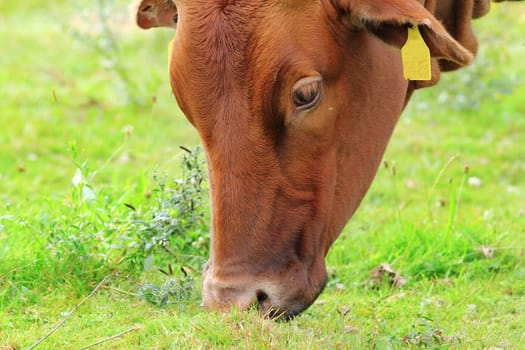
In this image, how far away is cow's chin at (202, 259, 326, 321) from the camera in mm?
3684

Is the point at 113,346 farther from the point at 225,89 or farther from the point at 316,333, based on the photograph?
the point at 225,89

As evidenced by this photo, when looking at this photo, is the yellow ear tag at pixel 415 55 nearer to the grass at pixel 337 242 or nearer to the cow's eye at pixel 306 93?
the cow's eye at pixel 306 93

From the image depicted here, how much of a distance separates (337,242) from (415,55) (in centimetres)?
227

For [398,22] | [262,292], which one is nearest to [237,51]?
[398,22]

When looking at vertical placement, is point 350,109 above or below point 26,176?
above

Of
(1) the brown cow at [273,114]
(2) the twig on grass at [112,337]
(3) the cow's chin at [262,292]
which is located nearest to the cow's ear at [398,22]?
(1) the brown cow at [273,114]

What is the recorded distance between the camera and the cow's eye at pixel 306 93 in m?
3.75

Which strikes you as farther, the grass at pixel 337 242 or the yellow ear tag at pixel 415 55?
the grass at pixel 337 242

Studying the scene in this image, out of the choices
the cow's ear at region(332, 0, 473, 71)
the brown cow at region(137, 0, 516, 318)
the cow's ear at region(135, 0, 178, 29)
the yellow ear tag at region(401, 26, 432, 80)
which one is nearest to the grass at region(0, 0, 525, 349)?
the brown cow at region(137, 0, 516, 318)

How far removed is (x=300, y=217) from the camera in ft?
12.7

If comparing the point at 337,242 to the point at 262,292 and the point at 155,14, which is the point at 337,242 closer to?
the point at 155,14

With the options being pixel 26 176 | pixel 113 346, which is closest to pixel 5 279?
pixel 113 346

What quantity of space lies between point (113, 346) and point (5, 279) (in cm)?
110

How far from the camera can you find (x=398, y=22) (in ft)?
12.1
